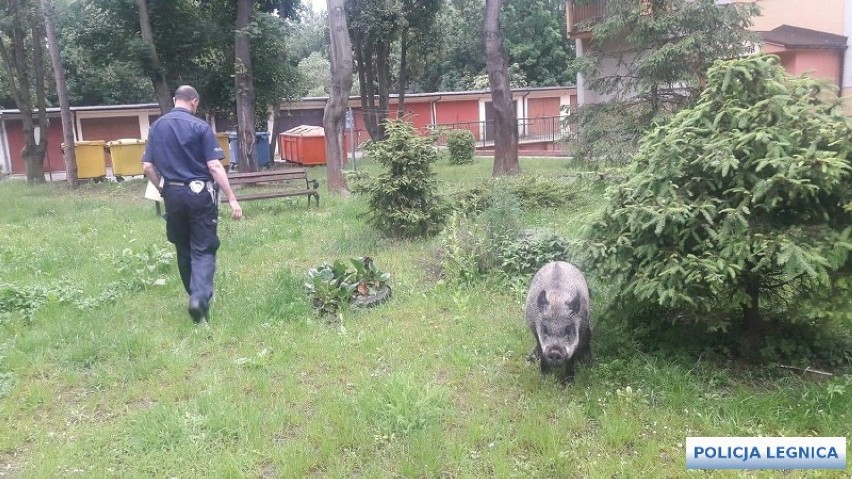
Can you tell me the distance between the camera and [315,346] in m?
5.58

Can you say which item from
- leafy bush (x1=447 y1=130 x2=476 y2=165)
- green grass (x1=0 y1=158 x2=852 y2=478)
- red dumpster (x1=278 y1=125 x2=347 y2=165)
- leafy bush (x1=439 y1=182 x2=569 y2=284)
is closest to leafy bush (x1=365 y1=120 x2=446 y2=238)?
leafy bush (x1=439 y1=182 x2=569 y2=284)

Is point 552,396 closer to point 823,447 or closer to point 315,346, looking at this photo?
point 823,447

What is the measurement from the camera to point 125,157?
22109 millimetres

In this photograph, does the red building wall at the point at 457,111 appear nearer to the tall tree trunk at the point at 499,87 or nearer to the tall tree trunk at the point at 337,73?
the tall tree trunk at the point at 499,87

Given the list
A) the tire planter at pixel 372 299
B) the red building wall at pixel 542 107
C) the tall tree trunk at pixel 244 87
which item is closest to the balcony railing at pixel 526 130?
the red building wall at pixel 542 107

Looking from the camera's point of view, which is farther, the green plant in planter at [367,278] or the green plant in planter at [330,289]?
the green plant in planter at [367,278]

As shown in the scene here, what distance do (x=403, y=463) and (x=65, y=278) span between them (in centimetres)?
601

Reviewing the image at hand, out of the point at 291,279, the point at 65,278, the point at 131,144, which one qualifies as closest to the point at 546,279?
the point at 291,279

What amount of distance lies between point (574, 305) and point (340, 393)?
1710mm

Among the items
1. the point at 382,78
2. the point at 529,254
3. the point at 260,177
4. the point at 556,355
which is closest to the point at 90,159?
the point at 382,78

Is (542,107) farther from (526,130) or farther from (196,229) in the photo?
(196,229)

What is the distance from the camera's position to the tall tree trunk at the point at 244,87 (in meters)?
17.9

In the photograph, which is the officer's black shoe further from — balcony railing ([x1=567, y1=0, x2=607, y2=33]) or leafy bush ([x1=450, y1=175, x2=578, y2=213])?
balcony railing ([x1=567, y1=0, x2=607, y2=33])

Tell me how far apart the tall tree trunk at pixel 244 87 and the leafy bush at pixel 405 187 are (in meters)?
9.91
